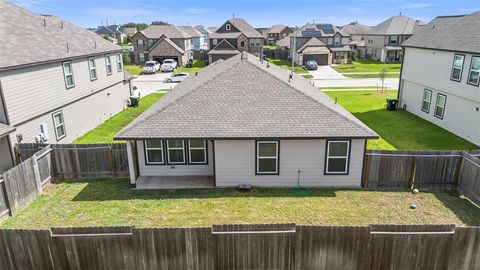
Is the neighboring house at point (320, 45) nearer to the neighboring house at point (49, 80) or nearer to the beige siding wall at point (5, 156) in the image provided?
the neighboring house at point (49, 80)

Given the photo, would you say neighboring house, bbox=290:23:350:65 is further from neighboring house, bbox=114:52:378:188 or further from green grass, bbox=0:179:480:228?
green grass, bbox=0:179:480:228

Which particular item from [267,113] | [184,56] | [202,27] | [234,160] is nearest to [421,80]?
Result: [267,113]

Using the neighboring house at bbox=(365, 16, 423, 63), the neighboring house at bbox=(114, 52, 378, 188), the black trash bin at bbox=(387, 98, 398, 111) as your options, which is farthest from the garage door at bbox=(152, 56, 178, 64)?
the neighboring house at bbox=(114, 52, 378, 188)

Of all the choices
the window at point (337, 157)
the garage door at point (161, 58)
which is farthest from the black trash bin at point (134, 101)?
the garage door at point (161, 58)

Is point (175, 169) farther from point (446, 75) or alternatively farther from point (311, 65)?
point (311, 65)

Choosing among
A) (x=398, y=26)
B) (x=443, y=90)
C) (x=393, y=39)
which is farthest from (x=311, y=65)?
(x=443, y=90)

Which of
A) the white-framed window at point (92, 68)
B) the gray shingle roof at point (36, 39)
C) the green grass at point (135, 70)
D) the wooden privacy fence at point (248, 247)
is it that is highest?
the gray shingle roof at point (36, 39)
